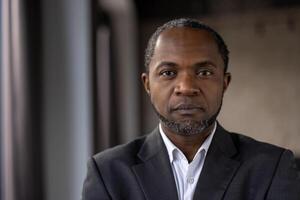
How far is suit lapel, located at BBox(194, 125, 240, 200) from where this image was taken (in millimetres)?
768

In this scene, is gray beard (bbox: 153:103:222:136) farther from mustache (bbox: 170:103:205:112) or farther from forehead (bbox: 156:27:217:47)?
forehead (bbox: 156:27:217:47)

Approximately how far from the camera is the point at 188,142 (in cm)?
82

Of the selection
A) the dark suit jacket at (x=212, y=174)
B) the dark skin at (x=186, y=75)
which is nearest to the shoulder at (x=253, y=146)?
the dark suit jacket at (x=212, y=174)

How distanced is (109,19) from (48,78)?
5.12 feet

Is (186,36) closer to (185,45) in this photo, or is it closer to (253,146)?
(185,45)

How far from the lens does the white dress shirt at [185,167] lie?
0.79 metres

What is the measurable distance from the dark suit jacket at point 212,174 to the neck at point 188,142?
0.02 m

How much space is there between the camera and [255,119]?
3.82 metres

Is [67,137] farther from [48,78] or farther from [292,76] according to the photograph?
[292,76]

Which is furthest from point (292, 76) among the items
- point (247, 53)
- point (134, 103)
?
point (134, 103)

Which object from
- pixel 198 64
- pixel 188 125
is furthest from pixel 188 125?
pixel 198 64

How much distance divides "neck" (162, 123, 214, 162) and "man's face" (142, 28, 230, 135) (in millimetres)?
39

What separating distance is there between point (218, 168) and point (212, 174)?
0.02m

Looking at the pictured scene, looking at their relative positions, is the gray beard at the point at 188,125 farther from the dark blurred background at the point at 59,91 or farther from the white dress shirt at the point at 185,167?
the dark blurred background at the point at 59,91
